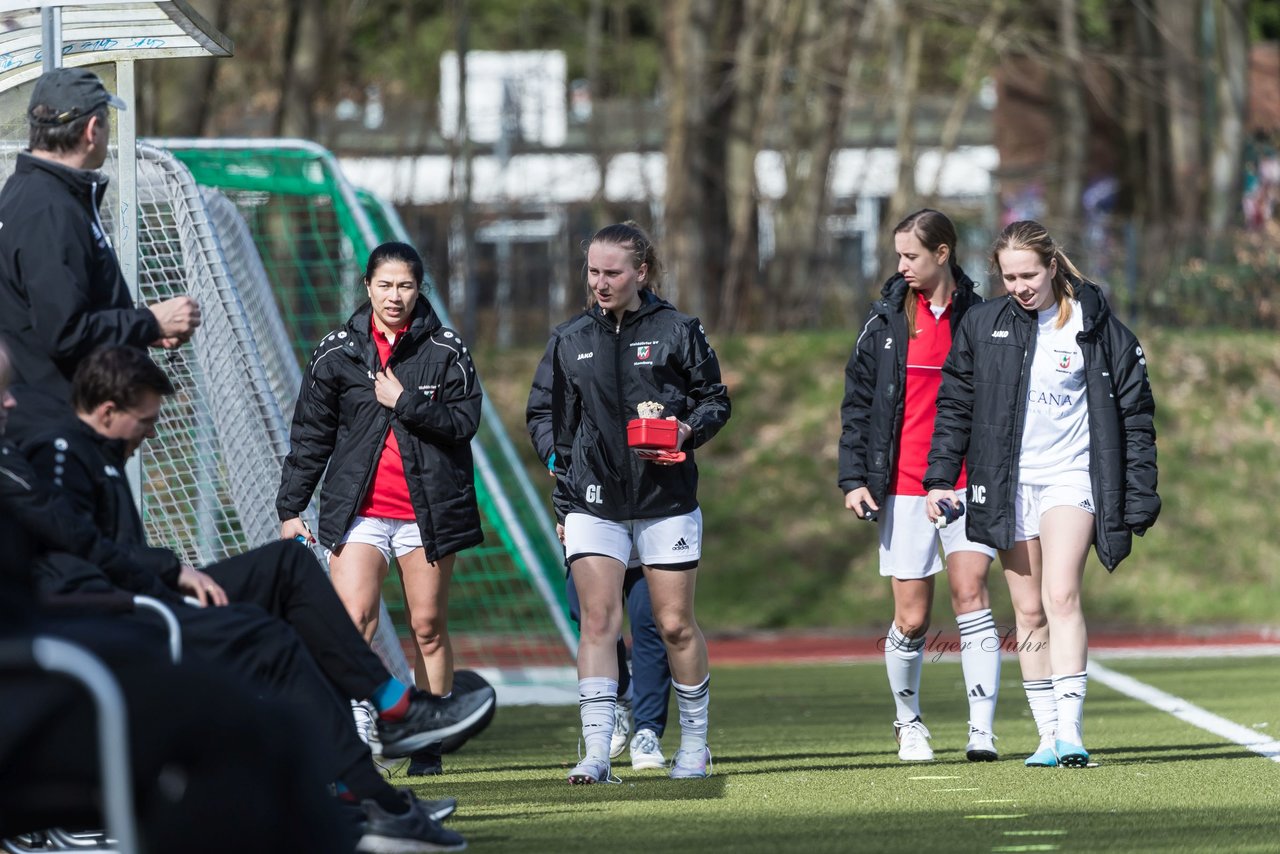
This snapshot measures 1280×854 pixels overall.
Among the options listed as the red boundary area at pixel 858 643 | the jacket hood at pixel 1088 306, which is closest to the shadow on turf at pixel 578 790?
the jacket hood at pixel 1088 306

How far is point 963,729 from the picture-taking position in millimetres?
9484

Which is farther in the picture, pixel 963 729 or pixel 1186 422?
pixel 1186 422

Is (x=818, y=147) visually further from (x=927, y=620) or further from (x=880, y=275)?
(x=927, y=620)

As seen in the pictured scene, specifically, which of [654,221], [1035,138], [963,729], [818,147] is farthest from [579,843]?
[1035,138]

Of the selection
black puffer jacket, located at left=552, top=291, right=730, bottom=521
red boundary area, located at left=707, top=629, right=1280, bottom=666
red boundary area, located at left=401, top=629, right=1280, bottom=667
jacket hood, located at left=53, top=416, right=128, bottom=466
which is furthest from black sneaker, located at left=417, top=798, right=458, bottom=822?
red boundary area, located at left=707, top=629, right=1280, bottom=666

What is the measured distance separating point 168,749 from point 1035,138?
37057 mm

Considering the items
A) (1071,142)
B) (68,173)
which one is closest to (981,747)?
(68,173)

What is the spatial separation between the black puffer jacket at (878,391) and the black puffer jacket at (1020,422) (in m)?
0.31

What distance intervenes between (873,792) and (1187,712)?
146 inches

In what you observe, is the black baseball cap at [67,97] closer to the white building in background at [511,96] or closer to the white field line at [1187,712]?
the white field line at [1187,712]

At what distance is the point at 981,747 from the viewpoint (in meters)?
7.77

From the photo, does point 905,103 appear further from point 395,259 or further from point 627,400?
point 627,400

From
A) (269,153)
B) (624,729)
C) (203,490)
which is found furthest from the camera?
(269,153)

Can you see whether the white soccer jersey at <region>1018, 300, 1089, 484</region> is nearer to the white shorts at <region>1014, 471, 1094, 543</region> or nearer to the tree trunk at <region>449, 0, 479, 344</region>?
the white shorts at <region>1014, 471, 1094, 543</region>
